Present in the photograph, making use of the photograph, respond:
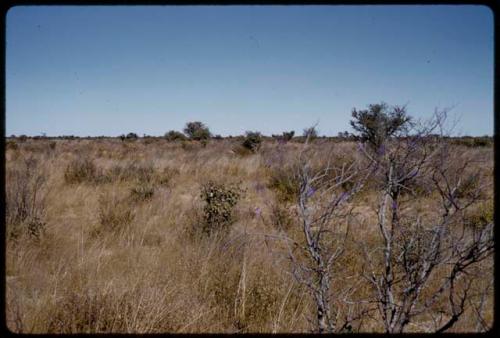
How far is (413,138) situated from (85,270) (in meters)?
2.61

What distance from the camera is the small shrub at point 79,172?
765cm

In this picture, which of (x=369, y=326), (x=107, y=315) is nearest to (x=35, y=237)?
(x=107, y=315)

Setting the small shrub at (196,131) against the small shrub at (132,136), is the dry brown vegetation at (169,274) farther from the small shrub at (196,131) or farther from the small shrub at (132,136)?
the small shrub at (132,136)

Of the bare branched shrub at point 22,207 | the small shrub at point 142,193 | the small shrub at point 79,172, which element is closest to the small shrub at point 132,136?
the small shrub at point 79,172

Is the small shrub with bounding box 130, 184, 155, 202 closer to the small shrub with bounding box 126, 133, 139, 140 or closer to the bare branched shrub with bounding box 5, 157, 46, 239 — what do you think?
the bare branched shrub with bounding box 5, 157, 46, 239

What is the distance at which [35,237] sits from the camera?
351 cm

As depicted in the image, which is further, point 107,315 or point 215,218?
point 215,218

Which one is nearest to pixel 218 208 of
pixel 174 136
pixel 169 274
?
pixel 169 274

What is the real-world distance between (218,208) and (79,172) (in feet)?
16.8

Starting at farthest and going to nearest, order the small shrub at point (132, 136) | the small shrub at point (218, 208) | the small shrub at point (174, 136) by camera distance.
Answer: the small shrub at point (132, 136) < the small shrub at point (174, 136) < the small shrub at point (218, 208)

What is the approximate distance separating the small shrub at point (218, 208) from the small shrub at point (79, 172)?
170 inches

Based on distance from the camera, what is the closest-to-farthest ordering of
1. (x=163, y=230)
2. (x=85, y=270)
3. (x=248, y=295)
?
(x=248, y=295), (x=85, y=270), (x=163, y=230)

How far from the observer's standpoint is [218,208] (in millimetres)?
4406

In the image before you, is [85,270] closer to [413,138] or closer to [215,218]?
[215,218]
